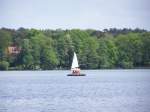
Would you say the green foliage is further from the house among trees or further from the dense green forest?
the house among trees

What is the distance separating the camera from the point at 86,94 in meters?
58.5

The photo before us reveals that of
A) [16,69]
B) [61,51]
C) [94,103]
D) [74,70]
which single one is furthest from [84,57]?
[94,103]

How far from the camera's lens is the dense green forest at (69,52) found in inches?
5344

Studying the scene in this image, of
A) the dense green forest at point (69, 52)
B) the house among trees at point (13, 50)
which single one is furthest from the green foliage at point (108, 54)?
the house among trees at point (13, 50)

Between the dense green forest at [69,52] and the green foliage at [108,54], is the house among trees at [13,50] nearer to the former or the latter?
the dense green forest at [69,52]

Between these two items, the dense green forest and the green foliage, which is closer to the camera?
the dense green forest

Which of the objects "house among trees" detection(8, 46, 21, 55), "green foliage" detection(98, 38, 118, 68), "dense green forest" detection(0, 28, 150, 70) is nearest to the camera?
"dense green forest" detection(0, 28, 150, 70)

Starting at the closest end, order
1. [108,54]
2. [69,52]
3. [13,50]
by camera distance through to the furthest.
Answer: [69,52]
[13,50]
[108,54]

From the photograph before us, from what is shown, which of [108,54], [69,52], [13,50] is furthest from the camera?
[108,54]

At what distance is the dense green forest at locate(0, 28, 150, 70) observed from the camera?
13575cm

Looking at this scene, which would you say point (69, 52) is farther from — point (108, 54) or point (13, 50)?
point (13, 50)

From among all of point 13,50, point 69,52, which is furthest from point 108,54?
point 13,50

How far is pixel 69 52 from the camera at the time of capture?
137m

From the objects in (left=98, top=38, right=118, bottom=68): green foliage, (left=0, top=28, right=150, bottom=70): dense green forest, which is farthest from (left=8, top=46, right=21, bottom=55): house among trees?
(left=98, top=38, right=118, bottom=68): green foliage
